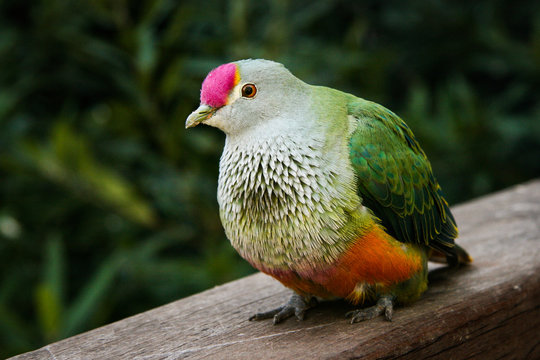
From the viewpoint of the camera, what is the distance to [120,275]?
4.02 m

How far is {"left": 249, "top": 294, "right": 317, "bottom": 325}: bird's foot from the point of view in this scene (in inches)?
80.5

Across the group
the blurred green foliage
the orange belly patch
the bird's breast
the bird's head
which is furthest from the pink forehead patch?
the blurred green foliage

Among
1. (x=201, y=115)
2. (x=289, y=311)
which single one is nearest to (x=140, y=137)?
(x=201, y=115)

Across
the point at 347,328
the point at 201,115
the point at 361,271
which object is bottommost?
the point at 347,328

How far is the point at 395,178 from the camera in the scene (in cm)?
197

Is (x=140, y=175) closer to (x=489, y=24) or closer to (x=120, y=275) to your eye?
(x=120, y=275)

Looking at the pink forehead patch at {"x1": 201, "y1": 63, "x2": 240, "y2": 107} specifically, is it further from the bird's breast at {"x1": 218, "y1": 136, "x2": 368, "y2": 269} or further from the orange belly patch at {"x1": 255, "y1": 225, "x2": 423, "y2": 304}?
the orange belly patch at {"x1": 255, "y1": 225, "x2": 423, "y2": 304}

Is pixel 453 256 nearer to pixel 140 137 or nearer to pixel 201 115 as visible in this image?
pixel 201 115

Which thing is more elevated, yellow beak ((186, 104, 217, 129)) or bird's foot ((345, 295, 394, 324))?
yellow beak ((186, 104, 217, 129))

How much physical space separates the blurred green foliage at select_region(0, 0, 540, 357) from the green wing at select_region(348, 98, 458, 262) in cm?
179

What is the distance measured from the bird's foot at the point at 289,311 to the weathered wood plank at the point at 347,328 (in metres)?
0.03

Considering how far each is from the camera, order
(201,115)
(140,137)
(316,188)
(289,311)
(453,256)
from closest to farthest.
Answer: (316,188) < (201,115) < (289,311) < (453,256) < (140,137)

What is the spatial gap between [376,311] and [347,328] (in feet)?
0.41

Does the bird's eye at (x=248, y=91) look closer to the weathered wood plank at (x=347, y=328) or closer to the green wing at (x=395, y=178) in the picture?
the green wing at (x=395, y=178)
